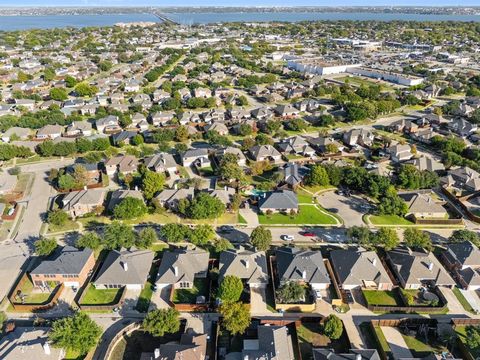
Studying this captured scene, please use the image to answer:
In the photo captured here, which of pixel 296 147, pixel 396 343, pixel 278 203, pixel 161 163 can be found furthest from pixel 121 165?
pixel 396 343

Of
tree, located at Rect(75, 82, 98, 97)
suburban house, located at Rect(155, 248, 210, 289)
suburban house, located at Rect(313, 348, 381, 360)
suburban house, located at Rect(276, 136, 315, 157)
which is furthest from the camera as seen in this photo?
tree, located at Rect(75, 82, 98, 97)

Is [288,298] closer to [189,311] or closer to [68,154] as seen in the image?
[189,311]

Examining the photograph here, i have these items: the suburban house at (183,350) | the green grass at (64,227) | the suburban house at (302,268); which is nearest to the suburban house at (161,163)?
the green grass at (64,227)

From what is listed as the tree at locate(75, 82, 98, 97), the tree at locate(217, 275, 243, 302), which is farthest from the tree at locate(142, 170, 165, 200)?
the tree at locate(75, 82, 98, 97)

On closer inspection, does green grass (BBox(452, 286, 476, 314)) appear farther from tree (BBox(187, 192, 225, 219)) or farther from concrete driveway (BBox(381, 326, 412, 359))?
tree (BBox(187, 192, 225, 219))

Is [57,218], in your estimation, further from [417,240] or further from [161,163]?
[417,240]

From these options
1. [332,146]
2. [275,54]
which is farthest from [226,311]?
[275,54]

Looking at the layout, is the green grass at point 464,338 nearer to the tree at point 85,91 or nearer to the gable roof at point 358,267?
the gable roof at point 358,267
